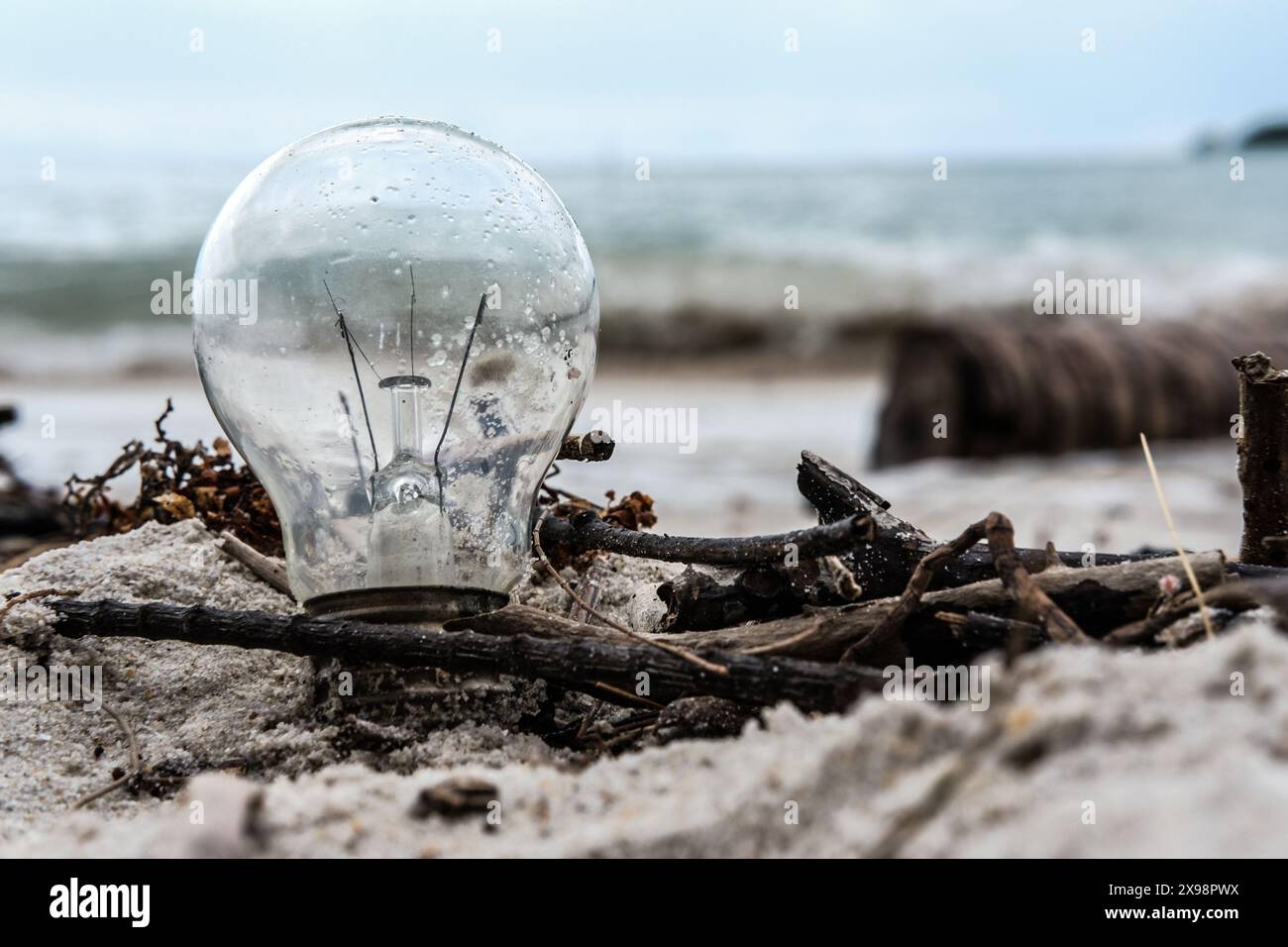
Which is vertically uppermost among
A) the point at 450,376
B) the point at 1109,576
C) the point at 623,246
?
the point at 623,246

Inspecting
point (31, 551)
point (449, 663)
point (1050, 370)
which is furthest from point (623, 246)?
point (449, 663)

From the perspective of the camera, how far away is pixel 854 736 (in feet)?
4.90

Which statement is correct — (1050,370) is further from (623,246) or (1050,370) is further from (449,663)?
(623,246)

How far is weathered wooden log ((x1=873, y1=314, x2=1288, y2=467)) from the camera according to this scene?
829cm

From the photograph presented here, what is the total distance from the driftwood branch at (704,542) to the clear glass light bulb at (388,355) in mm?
246

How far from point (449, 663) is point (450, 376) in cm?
51

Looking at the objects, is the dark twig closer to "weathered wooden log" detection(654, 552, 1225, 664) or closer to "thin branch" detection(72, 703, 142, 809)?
"weathered wooden log" detection(654, 552, 1225, 664)

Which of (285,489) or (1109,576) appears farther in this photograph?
(285,489)
